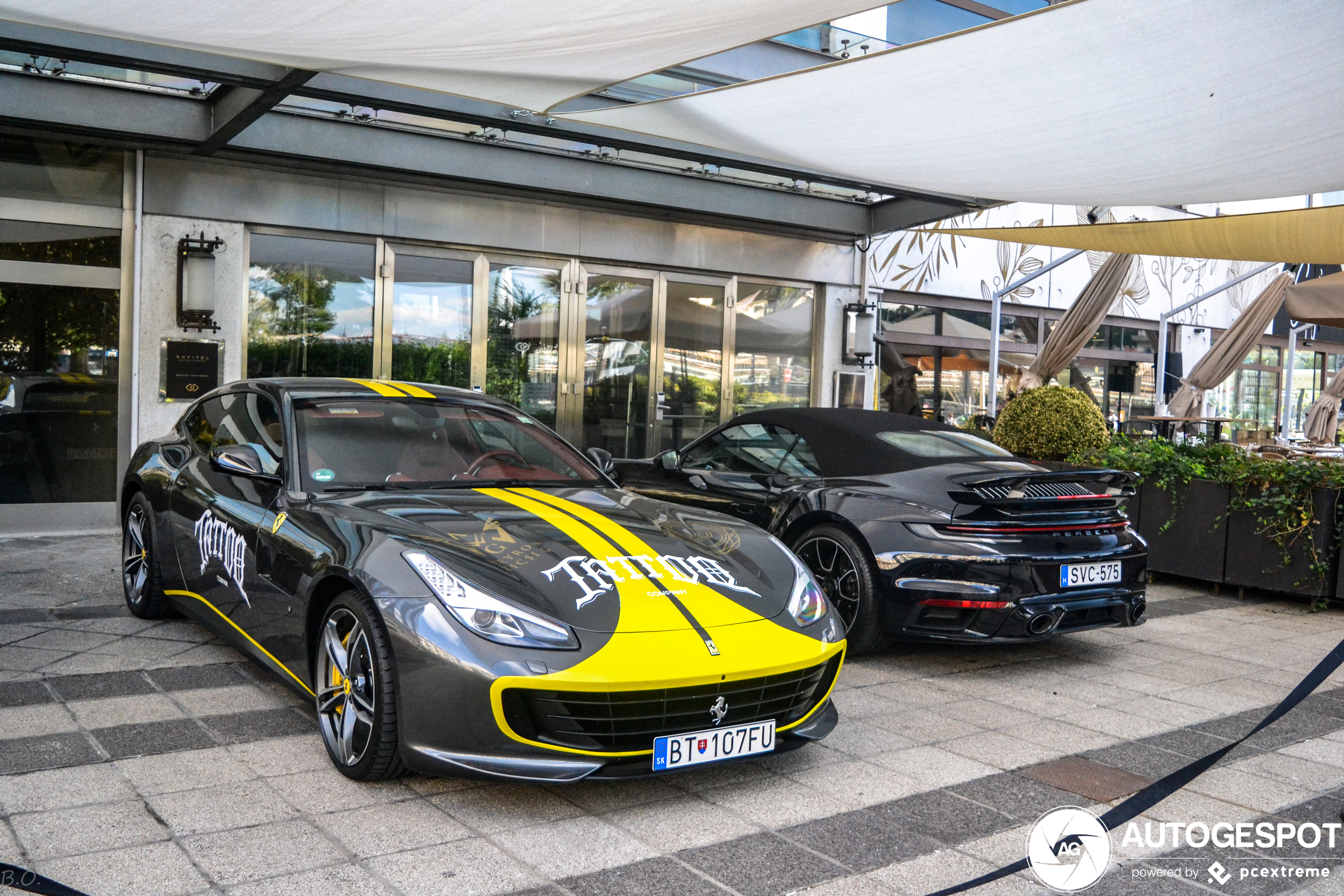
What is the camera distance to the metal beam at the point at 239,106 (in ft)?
21.9

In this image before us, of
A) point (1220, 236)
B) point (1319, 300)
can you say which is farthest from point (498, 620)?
point (1319, 300)

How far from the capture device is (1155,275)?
1859 cm

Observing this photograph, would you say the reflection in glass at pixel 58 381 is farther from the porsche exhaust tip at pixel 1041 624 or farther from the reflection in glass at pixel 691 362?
the porsche exhaust tip at pixel 1041 624

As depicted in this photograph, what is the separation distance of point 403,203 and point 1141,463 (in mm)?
6706

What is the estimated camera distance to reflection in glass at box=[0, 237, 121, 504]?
8.49 meters

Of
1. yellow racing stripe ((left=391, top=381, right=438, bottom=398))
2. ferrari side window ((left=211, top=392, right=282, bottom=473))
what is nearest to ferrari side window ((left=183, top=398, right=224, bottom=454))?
ferrari side window ((left=211, top=392, right=282, bottom=473))

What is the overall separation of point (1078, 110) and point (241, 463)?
14.5 ft

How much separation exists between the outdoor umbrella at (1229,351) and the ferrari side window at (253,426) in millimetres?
13569

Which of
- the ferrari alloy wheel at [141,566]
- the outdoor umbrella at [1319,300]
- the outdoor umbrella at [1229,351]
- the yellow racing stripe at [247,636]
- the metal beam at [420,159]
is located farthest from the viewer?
the outdoor umbrella at [1229,351]

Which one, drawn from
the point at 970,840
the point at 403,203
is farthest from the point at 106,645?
the point at 403,203

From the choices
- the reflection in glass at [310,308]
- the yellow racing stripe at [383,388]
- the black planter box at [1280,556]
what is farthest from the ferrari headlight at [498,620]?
the reflection in glass at [310,308]

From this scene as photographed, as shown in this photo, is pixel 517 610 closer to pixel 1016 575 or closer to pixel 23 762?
pixel 23 762

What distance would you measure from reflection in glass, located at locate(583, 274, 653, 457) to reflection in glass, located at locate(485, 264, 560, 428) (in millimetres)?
379

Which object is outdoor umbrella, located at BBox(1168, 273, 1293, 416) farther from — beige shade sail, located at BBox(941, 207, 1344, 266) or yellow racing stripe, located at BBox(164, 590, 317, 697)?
yellow racing stripe, located at BBox(164, 590, 317, 697)
